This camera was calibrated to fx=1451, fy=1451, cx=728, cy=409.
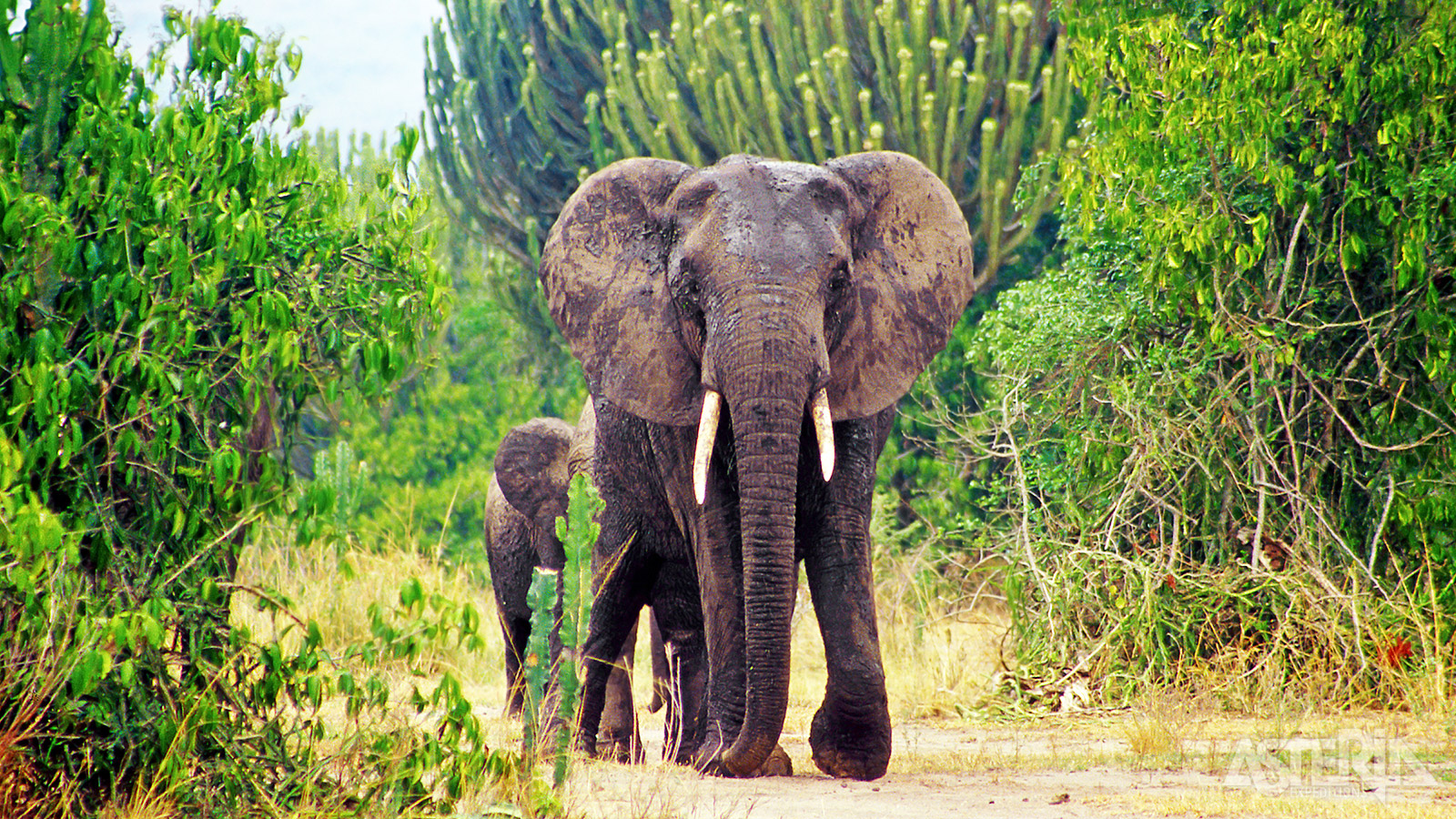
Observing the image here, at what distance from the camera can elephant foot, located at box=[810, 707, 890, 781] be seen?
17.9 feet

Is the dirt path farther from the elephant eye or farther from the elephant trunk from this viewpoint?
the elephant eye

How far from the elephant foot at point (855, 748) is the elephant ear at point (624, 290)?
130 cm

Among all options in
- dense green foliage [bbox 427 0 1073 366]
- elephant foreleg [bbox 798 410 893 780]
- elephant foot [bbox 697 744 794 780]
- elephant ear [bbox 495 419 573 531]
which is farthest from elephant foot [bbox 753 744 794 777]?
dense green foliage [bbox 427 0 1073 366]

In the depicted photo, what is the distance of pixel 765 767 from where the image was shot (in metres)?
5.43

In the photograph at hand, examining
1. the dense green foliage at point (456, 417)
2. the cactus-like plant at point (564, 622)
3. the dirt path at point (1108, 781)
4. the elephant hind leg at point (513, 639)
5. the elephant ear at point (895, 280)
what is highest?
the elephant ear at point (895, 280)

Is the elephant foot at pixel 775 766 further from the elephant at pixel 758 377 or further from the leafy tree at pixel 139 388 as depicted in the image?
the leafy tree at pixel 139 388

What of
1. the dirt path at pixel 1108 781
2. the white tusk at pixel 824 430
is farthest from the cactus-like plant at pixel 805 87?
the white tusk at pixel 824 430

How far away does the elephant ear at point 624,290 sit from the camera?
18.7 ft

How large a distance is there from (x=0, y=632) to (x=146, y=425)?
68 cm

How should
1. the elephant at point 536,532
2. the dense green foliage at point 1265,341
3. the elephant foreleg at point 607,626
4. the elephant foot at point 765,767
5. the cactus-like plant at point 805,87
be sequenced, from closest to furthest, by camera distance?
the elephant foot at point 765,767 → the elephant foreleg at point 607,626 → the elephant at point 536,532 → the dense green foliage at point 1265,341 → the cactus-like plant at point 805,87

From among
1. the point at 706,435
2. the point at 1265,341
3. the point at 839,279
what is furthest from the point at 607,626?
the point at 1265,341

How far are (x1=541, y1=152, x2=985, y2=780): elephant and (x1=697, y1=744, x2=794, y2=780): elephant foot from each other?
23mm

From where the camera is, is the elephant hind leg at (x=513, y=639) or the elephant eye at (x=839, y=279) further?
the elephant hind leg at (x=513, y=639)

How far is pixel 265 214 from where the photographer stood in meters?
4.79
